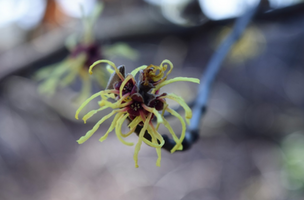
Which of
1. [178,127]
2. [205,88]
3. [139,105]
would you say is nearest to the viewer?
[139,105]

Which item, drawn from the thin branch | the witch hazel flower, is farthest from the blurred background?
the witch hazel flower

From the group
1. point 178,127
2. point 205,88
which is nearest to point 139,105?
point 205,88

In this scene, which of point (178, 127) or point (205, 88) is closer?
Result: point (205, 88)

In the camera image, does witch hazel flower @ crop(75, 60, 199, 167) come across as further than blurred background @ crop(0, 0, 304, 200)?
No

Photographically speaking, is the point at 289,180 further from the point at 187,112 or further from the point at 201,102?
the point at 187,112

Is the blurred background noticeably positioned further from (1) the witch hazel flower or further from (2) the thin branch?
(1) the witch hazel flower

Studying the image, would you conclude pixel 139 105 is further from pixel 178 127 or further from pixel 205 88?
pixel 178 127

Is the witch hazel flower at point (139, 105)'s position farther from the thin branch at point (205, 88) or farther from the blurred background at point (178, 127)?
the blurred background at point (178, 127)

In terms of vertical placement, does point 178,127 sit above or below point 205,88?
below

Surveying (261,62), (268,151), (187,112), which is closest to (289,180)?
(268,151)
